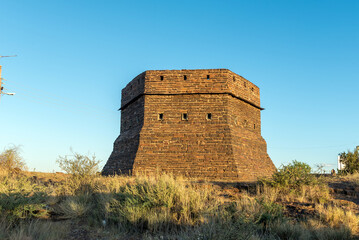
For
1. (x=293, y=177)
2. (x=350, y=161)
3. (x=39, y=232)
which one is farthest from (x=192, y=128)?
(x=39, y=232)

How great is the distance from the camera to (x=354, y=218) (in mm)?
7223

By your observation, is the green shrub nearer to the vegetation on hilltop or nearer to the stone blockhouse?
the vegetation on hilltop

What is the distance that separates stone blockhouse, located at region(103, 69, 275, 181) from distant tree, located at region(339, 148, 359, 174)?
6.02 m

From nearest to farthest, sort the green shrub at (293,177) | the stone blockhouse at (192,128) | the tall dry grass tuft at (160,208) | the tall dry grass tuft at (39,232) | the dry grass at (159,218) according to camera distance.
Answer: the tall dry grass tuft at (39,232)
the dry grass at (159,218)
the tall dry grass tuft at (160,208)
the green shrub at (293,177)
the stone blockhouse at (192,128)

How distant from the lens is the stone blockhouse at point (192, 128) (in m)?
18.3

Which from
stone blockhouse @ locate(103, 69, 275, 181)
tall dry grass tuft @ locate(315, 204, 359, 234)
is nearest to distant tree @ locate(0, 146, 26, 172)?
stone blockhouse @ locate(103, 69, 275, 181)

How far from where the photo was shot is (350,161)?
2084cm

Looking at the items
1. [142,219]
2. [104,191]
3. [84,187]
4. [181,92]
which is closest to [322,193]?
[142,219]

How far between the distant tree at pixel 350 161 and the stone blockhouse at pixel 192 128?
237 inches

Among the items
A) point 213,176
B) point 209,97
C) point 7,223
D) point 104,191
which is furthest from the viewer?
point 209,97

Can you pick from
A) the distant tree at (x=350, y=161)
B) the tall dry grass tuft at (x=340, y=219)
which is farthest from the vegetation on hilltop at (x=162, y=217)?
the distant tree at (x=350, y=161)

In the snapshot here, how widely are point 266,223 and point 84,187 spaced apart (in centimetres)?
638

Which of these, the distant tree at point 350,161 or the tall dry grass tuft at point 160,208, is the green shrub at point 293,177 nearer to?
the tall dry grass tuft at point 160,208

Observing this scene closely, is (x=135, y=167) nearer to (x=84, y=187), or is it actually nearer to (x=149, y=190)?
(x=84, y=187)
